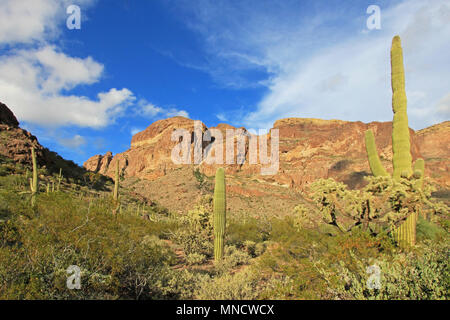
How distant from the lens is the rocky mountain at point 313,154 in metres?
63.6

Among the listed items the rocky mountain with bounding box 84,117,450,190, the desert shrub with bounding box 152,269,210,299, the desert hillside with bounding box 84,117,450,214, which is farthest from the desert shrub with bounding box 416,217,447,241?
the rocky mountain with bounding box 84,117,450,190

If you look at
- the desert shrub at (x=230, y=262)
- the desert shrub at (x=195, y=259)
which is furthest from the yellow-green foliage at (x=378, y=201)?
the desert shrub at (x=195, y=259)

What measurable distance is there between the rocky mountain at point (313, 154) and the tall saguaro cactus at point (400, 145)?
52.9 meters

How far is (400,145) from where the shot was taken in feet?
27.8

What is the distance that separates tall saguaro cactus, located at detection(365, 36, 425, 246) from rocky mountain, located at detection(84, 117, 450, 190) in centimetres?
5293

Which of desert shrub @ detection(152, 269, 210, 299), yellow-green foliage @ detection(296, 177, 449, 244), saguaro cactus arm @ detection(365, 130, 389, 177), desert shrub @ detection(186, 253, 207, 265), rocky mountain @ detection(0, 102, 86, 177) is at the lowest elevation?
desert shrub @ detection(186, 253, 207, 265)

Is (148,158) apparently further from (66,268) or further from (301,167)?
(66,268)

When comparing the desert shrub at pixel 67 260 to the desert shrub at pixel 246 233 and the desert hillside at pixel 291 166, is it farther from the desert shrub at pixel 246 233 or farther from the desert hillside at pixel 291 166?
the desert hillside at pixel 291 166

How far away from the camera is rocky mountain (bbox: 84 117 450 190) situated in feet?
209

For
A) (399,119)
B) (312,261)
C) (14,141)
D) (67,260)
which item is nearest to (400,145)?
(399,119)

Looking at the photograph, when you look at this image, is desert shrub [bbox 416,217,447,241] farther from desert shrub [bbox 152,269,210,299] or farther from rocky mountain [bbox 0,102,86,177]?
rocky mountain [bbox 0,102,86,177]

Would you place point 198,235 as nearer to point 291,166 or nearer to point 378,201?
point 378,201

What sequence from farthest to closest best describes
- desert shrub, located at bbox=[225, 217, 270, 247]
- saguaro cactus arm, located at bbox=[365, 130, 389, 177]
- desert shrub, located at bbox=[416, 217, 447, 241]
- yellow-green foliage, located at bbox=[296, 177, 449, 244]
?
desert shrub, located at bbox=[225, 217, 270, 247] < desert shrub, located at bbox=[416, 217, 447, 241] < saguaro cactus arm, located at bbox=[365, 130, 389, 177] < yellow-green foliage, located at bbox=[296, 177, 449, 244]
